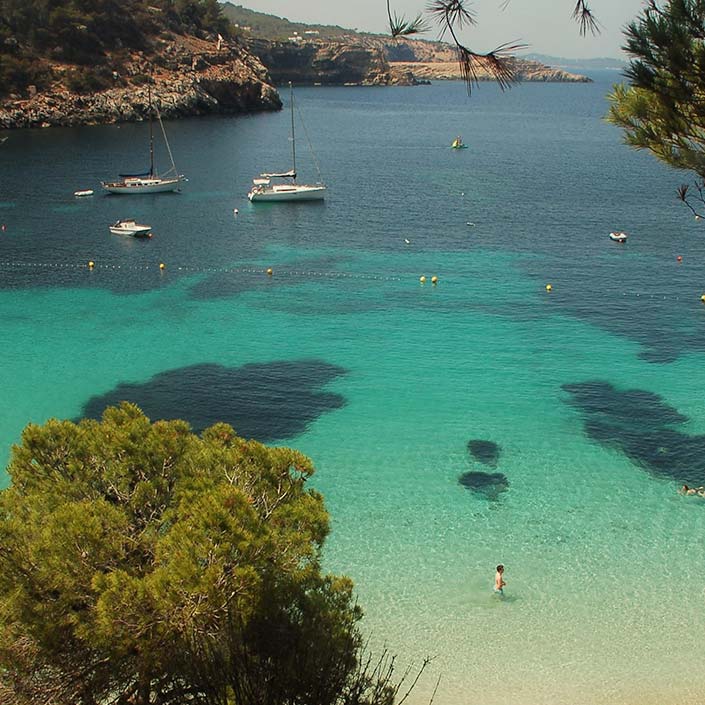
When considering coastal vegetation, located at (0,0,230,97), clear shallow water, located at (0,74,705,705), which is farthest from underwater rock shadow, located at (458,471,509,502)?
coastal vegetation, located at (0,0,230,97)

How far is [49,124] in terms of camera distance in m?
101

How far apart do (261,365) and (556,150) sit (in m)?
70.8

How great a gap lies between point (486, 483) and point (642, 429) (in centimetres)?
693

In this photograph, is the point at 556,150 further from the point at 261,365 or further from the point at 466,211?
the point at 261,365

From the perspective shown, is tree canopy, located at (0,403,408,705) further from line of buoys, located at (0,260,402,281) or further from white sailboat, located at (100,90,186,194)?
white sailboat, located at (100,90,186,194)

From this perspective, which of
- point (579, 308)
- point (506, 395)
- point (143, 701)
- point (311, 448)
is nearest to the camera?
point (143, 701)

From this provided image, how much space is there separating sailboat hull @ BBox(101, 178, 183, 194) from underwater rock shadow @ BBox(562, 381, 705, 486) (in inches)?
1798

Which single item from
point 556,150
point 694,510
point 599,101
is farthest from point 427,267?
point 599,101

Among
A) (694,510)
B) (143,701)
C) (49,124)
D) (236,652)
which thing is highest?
(49,124)

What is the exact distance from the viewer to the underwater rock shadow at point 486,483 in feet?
78.3

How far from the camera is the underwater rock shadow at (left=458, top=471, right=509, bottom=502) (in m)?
23.9

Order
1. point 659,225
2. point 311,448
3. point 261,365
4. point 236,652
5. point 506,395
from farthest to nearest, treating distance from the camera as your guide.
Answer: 1. point 659,225
2. point 261,365
3. point 506,395
4. point 311,448
5. point 236,652

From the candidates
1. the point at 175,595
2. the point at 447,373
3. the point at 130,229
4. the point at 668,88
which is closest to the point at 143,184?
the point at 130,229

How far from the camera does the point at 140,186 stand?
66.3 metres
